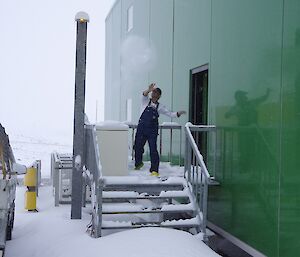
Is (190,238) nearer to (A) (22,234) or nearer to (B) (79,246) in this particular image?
(B) (79,246)

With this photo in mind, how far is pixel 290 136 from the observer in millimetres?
5559

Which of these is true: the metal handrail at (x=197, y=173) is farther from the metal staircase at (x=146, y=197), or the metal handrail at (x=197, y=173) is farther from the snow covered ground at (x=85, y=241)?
the snow covered ground at (x=85, y=241)

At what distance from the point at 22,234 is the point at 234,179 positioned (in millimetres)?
3987

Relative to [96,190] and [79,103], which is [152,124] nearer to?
[79,103]

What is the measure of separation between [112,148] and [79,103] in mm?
1227

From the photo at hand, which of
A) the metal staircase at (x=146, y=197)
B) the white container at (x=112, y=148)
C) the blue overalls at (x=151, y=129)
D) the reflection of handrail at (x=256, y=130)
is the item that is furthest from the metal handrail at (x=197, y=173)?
the white container at (x=112, y=148)

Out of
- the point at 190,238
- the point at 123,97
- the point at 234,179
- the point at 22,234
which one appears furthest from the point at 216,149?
the point at 123,97

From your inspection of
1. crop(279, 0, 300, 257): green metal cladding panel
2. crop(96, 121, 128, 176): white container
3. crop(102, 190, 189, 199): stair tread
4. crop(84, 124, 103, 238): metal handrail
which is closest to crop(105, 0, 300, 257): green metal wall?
crop(279, 0, 300, 257): green metal cladding panel

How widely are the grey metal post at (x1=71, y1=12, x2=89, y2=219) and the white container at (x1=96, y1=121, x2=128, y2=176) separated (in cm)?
71

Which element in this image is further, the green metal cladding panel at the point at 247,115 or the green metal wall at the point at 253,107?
the green metal cladding panel at the point at 247,115

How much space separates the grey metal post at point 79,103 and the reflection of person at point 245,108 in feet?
9.63

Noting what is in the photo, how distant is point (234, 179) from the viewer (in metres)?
7.12

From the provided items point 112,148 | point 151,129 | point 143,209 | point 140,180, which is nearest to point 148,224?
point 143,209

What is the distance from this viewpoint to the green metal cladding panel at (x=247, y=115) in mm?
5961
